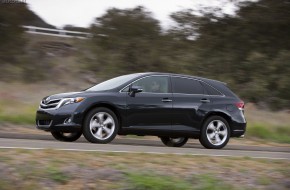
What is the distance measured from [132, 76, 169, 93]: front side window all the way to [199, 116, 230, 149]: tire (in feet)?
3.85

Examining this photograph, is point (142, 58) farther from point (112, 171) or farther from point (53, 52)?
point (112, 171)

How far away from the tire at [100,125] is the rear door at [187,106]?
1434 mm

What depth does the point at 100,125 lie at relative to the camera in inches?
466

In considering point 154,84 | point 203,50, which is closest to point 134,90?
point 154,84

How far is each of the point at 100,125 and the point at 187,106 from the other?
205cm

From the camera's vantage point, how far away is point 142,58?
Answer: 27.7 metres

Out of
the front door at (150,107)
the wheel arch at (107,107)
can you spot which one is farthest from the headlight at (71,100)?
the front door at (150,107)

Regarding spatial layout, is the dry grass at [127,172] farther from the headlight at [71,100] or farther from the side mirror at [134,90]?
the side mirror at [134,90]

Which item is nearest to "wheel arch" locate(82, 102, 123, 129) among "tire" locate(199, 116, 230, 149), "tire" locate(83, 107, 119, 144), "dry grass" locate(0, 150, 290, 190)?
"tire" locate(83, 107, 119, 144)

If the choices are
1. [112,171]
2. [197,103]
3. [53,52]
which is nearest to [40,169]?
[112,171]

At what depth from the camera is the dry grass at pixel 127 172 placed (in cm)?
768

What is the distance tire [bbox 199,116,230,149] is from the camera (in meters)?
12.9

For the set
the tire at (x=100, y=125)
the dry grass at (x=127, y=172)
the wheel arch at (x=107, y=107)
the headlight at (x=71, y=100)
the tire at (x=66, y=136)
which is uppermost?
the headlight at (x=71, y=100)

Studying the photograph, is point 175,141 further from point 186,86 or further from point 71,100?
→ point 71,100
